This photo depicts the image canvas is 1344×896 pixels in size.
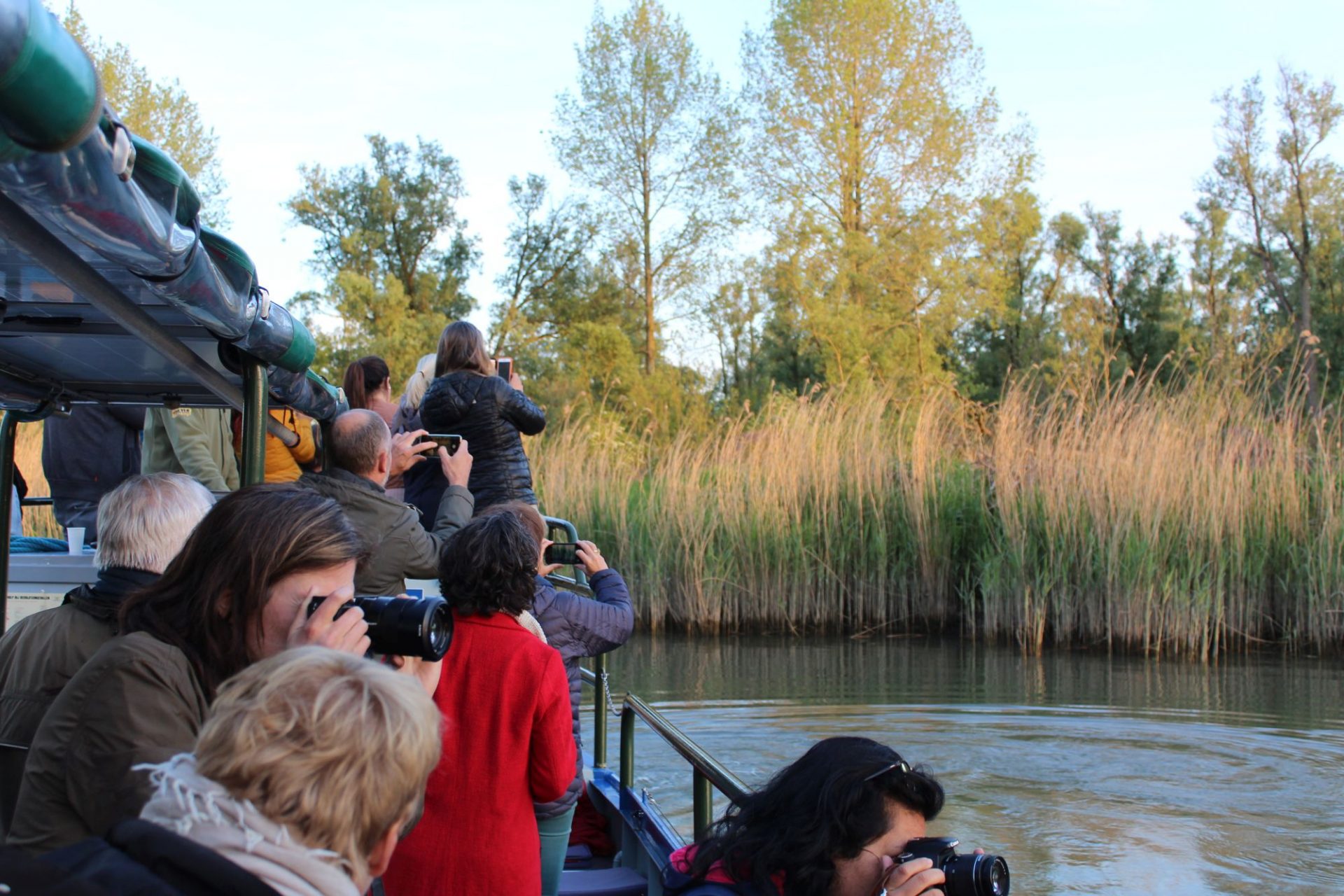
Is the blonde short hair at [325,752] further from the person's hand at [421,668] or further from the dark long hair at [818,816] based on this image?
the person's hand at [421,668]

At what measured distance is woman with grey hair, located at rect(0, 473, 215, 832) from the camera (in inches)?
79.0

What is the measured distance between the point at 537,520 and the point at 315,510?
4.82 feet

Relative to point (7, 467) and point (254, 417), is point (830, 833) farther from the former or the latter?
point (7, 467)

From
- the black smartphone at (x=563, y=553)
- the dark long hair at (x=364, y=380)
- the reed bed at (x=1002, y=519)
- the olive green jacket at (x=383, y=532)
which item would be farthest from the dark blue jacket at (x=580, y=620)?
the reed bed at (x=1002, y=519)

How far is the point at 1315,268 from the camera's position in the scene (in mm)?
33375

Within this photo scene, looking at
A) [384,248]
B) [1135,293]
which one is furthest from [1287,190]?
[384,248]

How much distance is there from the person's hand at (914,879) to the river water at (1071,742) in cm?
308

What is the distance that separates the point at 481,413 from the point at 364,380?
2.29ft

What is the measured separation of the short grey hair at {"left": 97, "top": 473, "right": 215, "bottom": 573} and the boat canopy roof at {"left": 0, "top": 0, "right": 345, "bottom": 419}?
34 cm

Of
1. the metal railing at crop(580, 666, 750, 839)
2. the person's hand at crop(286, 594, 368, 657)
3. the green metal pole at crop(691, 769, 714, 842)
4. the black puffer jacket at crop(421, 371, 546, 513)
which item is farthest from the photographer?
the black puffer jacket at crop(421, 371, 546, 513)

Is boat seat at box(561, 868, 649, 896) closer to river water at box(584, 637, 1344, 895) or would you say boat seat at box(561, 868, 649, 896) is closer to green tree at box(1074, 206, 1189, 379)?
river water at box(584, 637, 1344, 895)

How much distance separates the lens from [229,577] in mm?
1851

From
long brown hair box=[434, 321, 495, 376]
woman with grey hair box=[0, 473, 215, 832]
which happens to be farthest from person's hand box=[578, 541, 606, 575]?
woman with grey hair box=[0, 473, 215, 832]

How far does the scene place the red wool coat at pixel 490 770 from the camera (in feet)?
8.66
